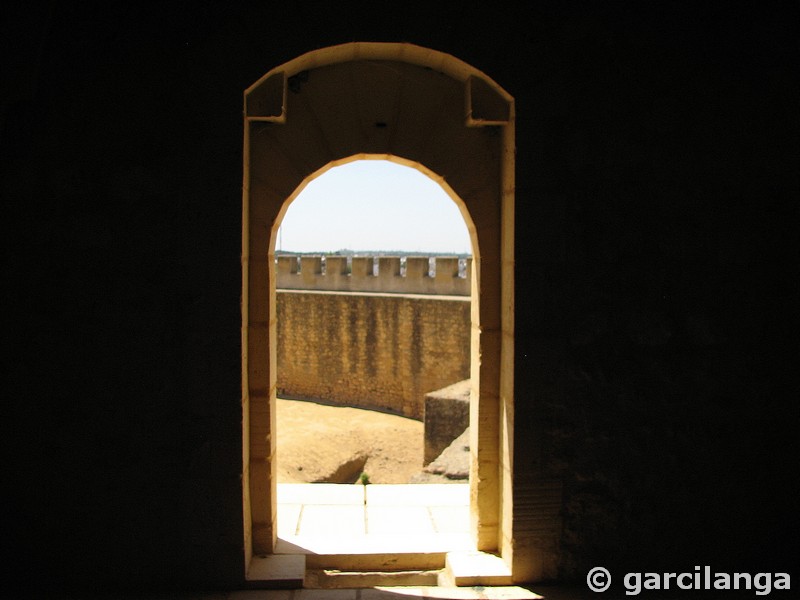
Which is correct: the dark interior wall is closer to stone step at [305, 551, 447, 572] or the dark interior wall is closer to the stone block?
stone step at [305, 551, 447, 572]

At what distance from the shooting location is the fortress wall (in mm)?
14453

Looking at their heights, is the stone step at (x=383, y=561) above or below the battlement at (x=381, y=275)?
below

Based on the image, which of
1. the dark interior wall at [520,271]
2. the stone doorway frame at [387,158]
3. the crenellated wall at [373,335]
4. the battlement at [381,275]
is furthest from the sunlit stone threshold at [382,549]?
the battlement at [381,275]

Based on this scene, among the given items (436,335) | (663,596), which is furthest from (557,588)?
(436,335)

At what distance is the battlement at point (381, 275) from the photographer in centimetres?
1575

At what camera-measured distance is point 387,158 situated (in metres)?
3.39

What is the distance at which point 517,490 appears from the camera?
10.4ft

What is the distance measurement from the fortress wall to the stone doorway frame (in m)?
10.7

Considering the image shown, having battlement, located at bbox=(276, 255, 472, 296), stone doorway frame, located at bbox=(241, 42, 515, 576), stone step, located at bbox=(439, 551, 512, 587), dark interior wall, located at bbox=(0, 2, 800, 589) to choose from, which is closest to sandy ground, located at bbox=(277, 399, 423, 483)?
battlement, located at bbox=(276, 255, 472, 296)

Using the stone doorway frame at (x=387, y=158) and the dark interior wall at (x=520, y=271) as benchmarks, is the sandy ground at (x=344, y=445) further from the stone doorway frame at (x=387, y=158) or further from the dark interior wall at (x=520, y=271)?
the dark interior wall at (x=520, y=271)

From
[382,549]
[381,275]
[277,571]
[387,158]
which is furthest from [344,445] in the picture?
[387,158]

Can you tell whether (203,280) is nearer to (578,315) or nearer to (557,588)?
(578,315)

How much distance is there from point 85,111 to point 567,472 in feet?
10.3

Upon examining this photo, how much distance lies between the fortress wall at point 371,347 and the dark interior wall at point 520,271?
1088 cm
